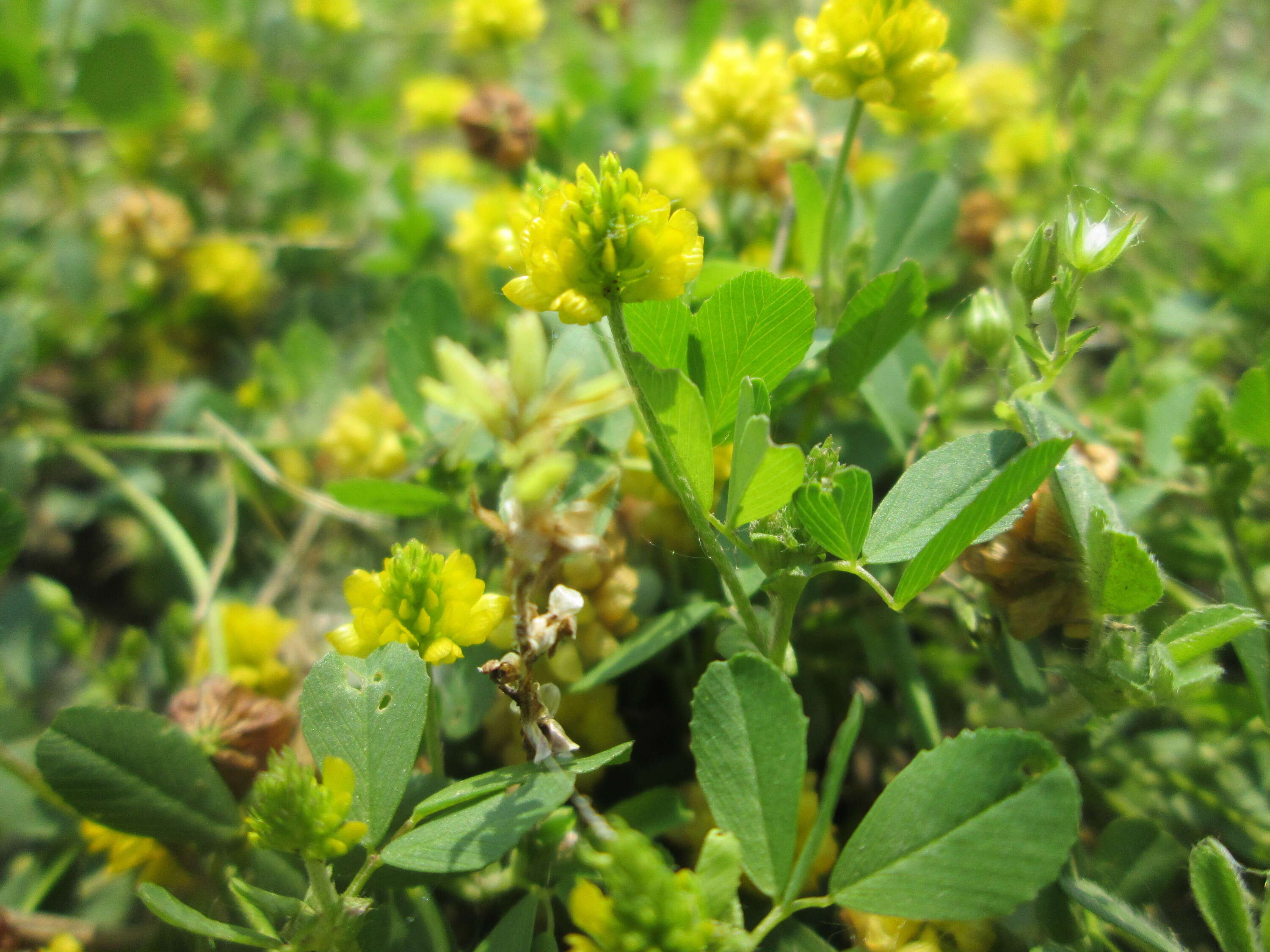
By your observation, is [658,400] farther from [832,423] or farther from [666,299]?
[832,423]

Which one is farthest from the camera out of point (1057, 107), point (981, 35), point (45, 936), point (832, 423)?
point (981, 35)

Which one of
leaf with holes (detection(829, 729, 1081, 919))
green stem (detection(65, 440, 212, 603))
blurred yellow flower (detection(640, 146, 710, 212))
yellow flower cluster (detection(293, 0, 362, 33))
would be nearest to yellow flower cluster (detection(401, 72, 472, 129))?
yellow flower cluster (detection(293, 0, 362, 33))

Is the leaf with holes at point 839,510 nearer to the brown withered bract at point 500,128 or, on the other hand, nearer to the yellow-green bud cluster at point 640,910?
the yellow-green bud cluster at point 640,910

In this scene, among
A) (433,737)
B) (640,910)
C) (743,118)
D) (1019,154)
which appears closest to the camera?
(640,910)

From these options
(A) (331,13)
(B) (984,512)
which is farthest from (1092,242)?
(A) (331,13)

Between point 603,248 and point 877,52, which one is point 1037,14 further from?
point 603,248

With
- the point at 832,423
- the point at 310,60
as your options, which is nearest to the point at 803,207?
the point at 832,423

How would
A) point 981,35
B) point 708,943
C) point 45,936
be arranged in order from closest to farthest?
1. point 708,943
2. point 45,936
3. point 981,35
